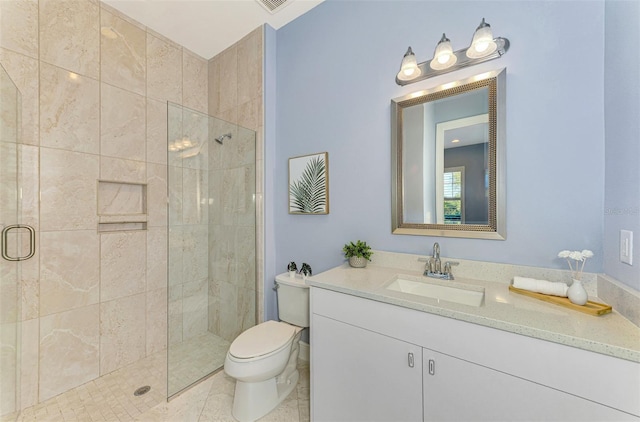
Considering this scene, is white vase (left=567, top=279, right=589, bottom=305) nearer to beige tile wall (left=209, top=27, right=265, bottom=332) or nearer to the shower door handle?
beige tile wall (left=209, top=27, right=265, bottom=332)

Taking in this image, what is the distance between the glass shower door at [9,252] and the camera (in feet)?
4.36

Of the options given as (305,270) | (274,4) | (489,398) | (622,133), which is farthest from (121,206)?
(622,133)

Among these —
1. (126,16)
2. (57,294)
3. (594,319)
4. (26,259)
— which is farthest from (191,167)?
(594,319)

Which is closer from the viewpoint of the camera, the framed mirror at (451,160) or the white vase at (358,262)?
the framed mirror at (451,160)

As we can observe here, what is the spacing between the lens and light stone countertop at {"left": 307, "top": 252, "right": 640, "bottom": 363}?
715 mm

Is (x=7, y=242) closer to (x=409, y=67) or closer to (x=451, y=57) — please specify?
(x=409, y=67)

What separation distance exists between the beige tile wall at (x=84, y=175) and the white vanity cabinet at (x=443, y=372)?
1383 millimetres

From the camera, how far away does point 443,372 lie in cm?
96

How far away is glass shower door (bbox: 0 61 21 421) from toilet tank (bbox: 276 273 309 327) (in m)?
1.51

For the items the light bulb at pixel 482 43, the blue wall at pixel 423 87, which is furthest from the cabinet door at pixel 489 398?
the light bulb at pixel 482 43

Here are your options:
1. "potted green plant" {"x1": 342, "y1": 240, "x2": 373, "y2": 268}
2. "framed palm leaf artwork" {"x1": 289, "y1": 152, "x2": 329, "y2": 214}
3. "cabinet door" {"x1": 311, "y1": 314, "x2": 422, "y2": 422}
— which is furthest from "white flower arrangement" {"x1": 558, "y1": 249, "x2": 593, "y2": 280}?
"framed palm leaf artwork" {"x1": 289, "y1": 152, "x2": 329, "y2": 214}

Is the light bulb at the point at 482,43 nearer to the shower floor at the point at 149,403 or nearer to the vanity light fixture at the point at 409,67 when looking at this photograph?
the vanity light fixture at the point at 409,67

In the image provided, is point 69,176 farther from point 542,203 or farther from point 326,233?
point 542,203

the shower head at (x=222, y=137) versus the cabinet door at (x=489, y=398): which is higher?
the shower head at (x=222, y=137)
